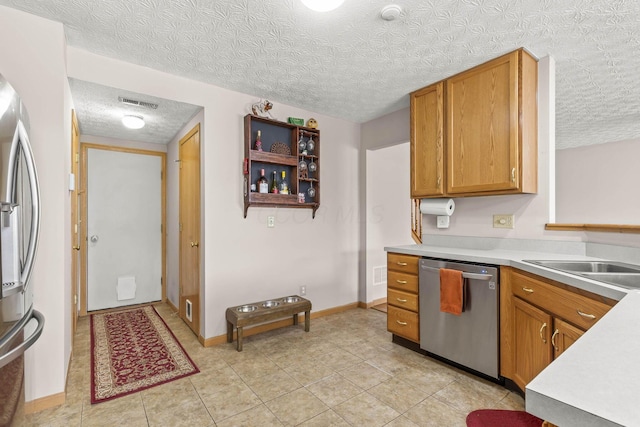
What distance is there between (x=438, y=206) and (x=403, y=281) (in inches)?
30.4

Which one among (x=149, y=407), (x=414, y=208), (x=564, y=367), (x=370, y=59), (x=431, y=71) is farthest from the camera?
(x=414, y=208)

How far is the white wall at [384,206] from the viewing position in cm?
413

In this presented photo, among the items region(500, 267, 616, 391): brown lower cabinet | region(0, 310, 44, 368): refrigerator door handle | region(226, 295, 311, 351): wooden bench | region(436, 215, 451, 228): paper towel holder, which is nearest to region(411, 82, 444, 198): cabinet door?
region(436, 215, 451, 228): paper towel holder

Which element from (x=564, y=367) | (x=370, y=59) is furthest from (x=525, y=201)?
(x=564, y=367)

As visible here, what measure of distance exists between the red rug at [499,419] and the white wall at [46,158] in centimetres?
255

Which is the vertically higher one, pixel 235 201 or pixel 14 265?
pixel 235 201

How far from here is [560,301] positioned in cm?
168

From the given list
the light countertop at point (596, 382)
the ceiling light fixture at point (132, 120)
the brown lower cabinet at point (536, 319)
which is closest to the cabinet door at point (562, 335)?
the brown lower cabinet at point (536, 319)

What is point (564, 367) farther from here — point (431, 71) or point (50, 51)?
point (50, 51)

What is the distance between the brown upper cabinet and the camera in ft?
7.64

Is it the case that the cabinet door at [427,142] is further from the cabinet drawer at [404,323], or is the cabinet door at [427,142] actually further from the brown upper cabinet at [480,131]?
the cabinet drawer at [404,323]

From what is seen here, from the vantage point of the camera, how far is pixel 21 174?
1453 mm

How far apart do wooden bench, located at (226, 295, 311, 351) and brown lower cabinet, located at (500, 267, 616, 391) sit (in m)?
1.78

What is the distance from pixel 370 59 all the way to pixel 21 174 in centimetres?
227
